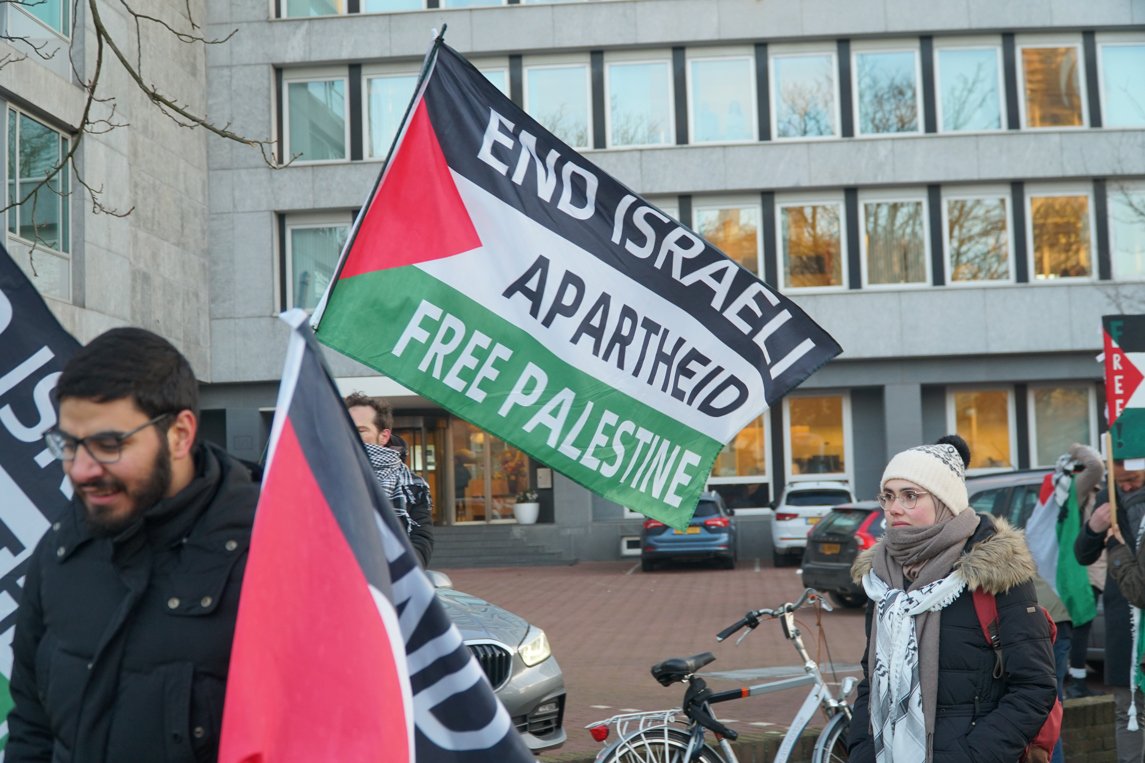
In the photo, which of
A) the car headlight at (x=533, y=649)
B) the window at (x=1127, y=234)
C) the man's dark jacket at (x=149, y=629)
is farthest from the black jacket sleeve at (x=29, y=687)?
the window at (x=1127, y=234)

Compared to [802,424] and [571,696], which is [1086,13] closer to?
[802,424]

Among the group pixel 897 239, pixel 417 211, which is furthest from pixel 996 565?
pixel 897 239

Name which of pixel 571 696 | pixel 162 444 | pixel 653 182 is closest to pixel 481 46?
pixel 653 182

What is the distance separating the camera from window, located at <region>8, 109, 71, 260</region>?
19906mm

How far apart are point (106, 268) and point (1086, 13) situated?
71.8 feet

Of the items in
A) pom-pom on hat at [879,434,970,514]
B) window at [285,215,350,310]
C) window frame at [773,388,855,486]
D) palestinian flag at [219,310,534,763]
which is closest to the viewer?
palestinian flag at [219,310,534,763]

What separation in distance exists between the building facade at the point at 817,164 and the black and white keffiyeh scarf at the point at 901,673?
26.0 m

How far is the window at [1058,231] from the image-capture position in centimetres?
2995

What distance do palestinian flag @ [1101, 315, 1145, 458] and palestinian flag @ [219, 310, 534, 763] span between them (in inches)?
219

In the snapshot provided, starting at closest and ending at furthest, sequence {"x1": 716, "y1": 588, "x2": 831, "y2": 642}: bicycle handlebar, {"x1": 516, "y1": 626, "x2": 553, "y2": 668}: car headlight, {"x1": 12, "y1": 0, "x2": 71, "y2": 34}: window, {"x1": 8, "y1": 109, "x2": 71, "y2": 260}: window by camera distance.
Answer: {"x1": 716, "y1": 588, "x2": 831, "y2": 642}: bicycle handlebar, {"x1": 516, "y1": 626, "x2": 553, "y2": 668}: car headlight, {"x1": 8, "y1": 109, "x2": 71, "y2": 260}: window, {"x1": 12, "y1": 0, "x2": 71, "y2": 34}: window

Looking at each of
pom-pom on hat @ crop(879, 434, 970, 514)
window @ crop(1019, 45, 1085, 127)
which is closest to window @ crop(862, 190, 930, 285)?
window @ crop(1019, 45, 1085, 127)

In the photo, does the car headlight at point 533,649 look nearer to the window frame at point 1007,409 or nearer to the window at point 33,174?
the window at point 33,174

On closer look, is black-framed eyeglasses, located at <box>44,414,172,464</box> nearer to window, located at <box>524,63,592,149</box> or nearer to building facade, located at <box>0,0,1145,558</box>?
building facade, located at <box>0,0,1145,558</box>

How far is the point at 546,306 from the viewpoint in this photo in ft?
14.9
